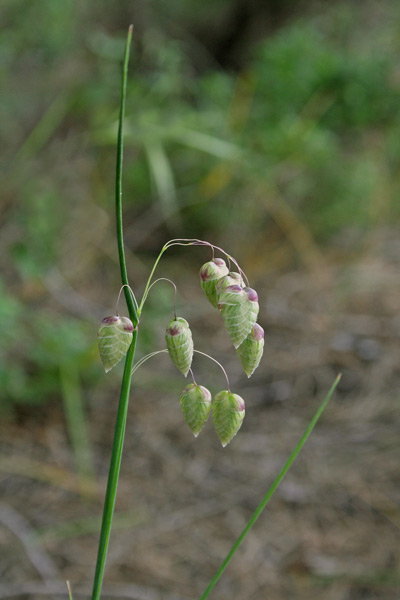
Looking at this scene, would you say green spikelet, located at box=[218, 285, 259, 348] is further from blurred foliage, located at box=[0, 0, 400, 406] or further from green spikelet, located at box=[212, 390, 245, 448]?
blurred foliage, located at box=[0, 0, 400, 406]

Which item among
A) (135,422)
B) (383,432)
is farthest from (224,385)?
(383,432)

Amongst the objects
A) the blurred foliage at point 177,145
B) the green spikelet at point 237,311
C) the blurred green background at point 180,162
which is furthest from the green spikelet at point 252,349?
the blurred foliage at point 177,145

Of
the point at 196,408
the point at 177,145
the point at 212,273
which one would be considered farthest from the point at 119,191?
the point at 177,145

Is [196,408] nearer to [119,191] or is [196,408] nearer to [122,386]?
[122,386]

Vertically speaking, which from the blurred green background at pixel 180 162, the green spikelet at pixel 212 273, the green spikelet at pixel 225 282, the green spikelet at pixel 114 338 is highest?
the blurred green background at pixel 180 162

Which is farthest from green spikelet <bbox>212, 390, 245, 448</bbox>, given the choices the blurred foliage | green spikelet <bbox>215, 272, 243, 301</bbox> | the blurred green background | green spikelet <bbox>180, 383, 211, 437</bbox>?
the blurred foliage

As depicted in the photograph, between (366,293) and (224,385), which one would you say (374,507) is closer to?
(224,385)

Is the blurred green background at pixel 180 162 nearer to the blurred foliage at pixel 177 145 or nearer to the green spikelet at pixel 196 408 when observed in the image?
the blurred foliage at pixel 177 145
